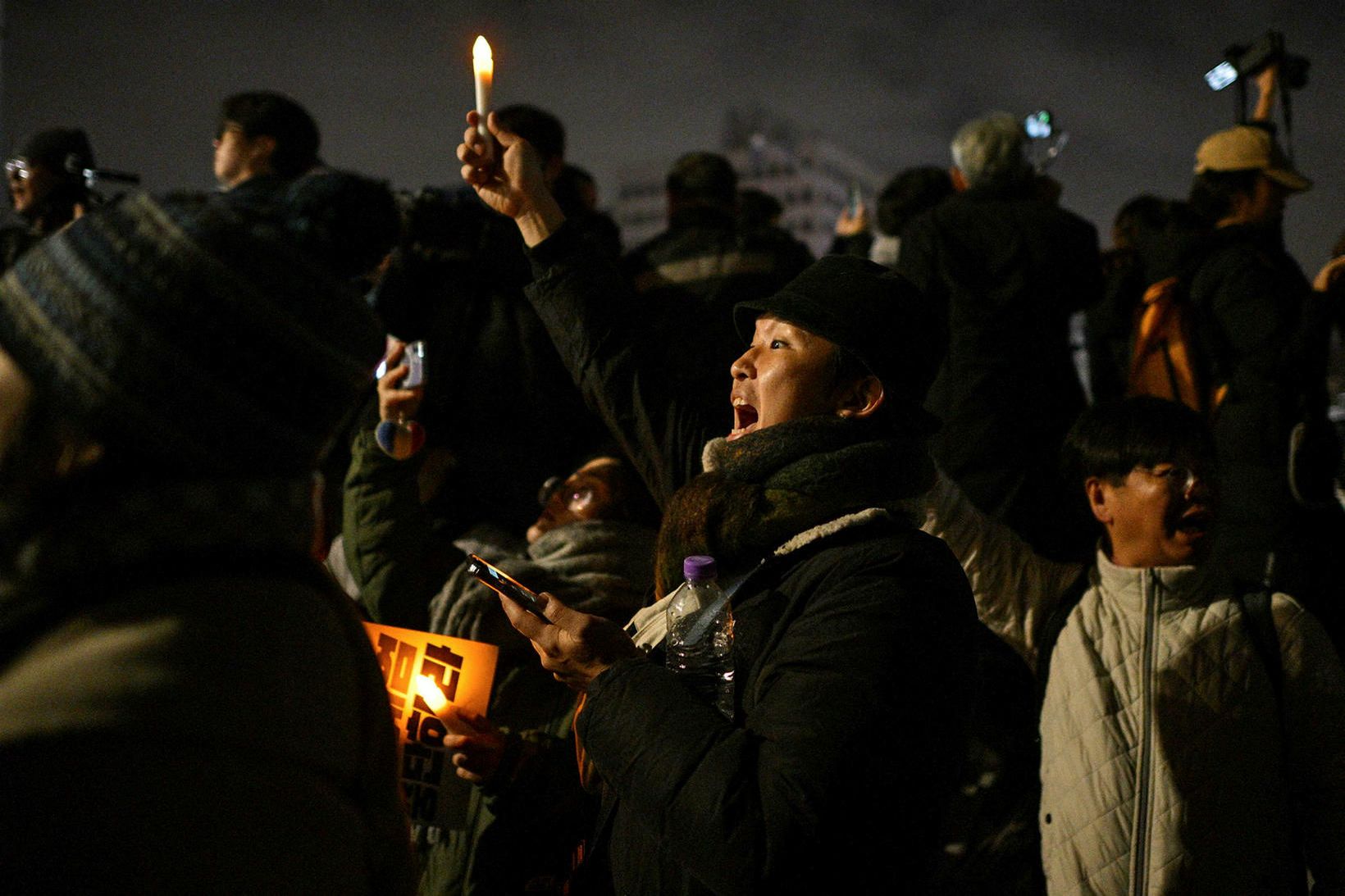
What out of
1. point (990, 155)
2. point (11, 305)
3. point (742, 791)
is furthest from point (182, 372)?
point (990, 155)

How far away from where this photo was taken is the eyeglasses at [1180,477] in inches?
133

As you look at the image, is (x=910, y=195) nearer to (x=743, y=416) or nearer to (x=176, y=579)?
(x=743, y=416)

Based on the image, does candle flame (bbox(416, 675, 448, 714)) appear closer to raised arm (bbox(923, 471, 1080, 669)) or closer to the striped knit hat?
raised arm (bbox(923, 471, 1080, 669))

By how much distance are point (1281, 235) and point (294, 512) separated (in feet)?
17.0

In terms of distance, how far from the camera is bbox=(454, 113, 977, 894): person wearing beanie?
192 cm

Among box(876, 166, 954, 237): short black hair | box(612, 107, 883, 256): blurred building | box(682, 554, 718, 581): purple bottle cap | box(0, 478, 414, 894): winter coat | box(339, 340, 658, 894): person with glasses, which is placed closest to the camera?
box(0, 478, 414, 894): winter coat

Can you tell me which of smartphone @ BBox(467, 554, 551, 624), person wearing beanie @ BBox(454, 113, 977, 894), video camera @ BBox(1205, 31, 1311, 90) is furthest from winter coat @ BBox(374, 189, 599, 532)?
video camera @ BBox(1205, 31, 1311, 90)

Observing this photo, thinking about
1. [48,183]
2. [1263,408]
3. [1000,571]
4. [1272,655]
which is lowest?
[1272,655]

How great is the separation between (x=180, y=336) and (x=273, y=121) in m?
3.55

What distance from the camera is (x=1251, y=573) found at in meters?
4.84

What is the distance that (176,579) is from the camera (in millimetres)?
1262

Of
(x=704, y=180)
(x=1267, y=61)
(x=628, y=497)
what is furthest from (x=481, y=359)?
(x=1267, y=61)

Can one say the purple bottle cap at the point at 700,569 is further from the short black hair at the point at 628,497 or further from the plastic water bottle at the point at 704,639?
the short black hair at the point at 628,497

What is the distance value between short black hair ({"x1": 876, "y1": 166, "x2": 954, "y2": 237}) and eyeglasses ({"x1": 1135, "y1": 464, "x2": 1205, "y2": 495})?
286 cm
